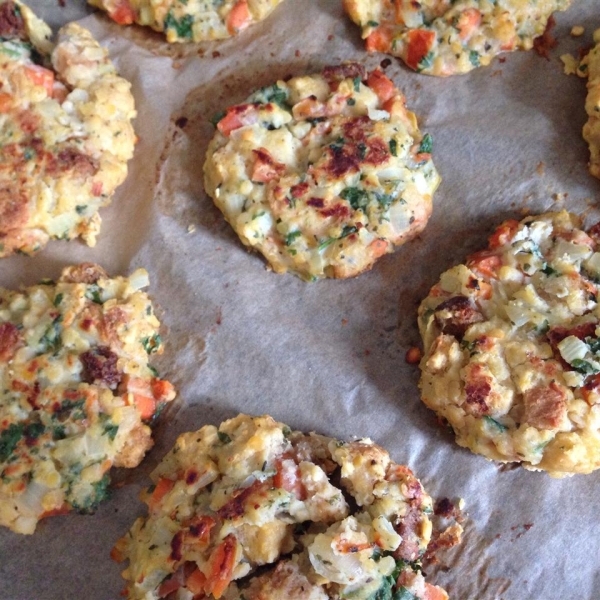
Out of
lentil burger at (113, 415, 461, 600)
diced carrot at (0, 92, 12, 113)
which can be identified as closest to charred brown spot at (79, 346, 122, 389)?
lentil burger at (113, 415, 461, 600)

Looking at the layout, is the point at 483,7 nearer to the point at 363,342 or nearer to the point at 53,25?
the point at 363,342

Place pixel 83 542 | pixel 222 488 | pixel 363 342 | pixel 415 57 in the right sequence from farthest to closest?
pixel 415 57 → pixel 363 342 → pixel 83 542 → pixel 222 488

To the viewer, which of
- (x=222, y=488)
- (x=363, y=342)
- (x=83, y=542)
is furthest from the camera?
(x=363, y=342)

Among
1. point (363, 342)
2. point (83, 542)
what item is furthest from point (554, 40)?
point (83, 542)

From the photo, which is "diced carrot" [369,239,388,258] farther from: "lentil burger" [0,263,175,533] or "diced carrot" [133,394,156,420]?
"diced carrot" [133,394,156,420]

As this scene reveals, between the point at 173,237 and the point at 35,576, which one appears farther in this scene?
the point at 173,237

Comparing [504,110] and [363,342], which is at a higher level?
[504,110]
